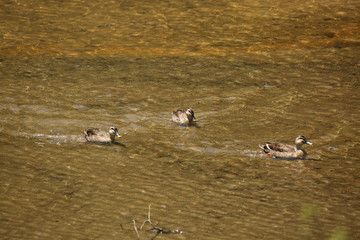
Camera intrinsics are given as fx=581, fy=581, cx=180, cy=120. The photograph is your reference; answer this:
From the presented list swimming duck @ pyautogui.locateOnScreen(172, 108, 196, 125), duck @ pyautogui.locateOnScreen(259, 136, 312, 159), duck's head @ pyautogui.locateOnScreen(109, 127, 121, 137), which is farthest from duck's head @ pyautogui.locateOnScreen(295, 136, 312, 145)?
duck's head @ pyautogui.locateOnScreen(109, 127, 121, 137)

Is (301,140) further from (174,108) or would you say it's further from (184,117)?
(174,108)

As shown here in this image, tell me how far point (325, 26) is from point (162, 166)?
10.9 meters

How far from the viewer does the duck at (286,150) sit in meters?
10.4

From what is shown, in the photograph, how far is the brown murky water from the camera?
26.8 feet

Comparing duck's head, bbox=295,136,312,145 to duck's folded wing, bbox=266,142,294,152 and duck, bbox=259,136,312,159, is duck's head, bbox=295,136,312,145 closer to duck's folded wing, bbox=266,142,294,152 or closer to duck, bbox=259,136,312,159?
duck, bbox=259,136,312,159

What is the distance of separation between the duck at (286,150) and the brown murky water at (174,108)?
154mm

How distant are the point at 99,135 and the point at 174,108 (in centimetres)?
246

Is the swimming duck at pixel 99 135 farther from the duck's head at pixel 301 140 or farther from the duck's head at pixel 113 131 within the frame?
the duck's head at pixel 301 140

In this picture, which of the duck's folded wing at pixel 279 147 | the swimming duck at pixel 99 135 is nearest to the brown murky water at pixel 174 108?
the swimming duck at pixel 99 135

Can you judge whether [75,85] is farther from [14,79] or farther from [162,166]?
→ [162,166]

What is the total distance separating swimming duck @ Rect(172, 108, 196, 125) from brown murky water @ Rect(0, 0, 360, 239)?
0.64 ft

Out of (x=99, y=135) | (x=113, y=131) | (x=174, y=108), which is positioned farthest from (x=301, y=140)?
(x=99, y=135)

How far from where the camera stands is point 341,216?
823 centimetres

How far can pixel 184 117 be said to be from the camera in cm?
1174
